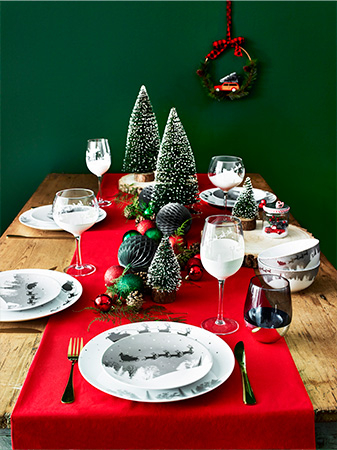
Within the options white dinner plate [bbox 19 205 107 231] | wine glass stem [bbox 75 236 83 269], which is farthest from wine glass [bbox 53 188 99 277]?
white dinner plate [bbox 19 205 107 231]

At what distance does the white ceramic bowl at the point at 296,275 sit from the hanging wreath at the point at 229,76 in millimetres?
1751

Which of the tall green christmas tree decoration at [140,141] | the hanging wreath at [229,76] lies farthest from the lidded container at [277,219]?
the hanging wreath at [229,76]

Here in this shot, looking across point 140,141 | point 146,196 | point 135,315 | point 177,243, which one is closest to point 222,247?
point 135,315

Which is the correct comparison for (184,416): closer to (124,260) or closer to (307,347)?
(307,347)

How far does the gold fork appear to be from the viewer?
85cm

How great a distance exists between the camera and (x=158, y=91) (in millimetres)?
2859

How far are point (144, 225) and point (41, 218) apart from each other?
42 centimetres

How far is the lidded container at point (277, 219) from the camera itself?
1.55 meters

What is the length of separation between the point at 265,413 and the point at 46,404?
36cm

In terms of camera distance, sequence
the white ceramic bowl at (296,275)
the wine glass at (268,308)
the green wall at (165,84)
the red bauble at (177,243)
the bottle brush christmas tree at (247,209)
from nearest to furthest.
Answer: the wine glass at (268,308) → the white ceramic bowl at (296,275) → the red bauble at (177,243) → the bottle brush christmas tree at (247,209) → the green wall at (165,84)

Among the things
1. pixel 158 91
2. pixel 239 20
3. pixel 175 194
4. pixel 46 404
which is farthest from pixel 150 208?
pixel 239 20

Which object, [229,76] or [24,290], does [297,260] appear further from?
[229,76]

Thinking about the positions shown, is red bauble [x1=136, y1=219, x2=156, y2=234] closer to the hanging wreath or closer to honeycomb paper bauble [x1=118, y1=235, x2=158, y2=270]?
honeycomb paper bauble [x1=118, y1=235, x2=158, y2=270]

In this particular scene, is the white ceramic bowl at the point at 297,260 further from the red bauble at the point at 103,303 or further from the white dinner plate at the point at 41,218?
the white dinner plate at the point at 41,218
